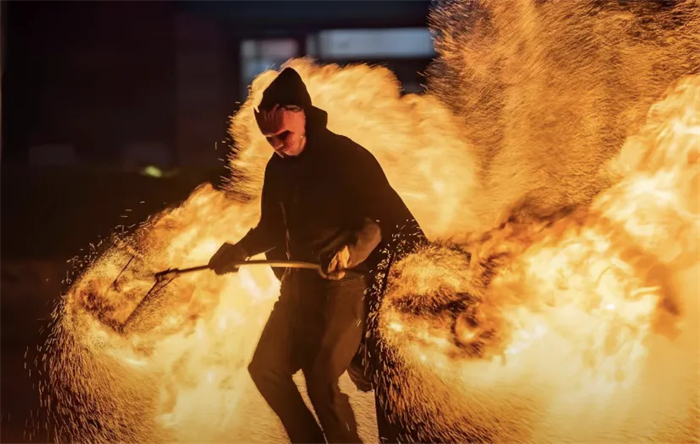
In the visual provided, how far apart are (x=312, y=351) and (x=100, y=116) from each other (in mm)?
1296

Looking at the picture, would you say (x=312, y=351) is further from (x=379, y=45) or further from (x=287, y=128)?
(x=379, y=45)

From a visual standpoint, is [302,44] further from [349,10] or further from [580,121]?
Answer: [580,121]

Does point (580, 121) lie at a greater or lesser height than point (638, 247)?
greater

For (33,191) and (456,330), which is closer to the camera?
(456,330)

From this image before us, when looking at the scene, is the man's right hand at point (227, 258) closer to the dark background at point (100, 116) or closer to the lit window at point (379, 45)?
the dark background at point (100, 116)

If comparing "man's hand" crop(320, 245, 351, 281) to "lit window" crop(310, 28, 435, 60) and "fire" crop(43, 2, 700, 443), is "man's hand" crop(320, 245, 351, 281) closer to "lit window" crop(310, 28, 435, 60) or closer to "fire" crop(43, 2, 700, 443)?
"fire" crop(43, 2, 700, 443)

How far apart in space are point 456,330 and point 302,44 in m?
1.29

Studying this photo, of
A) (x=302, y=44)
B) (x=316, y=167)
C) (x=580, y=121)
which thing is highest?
(x=302, y=44)

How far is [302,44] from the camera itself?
7.50 feet

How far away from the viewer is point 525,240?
88.7 inches

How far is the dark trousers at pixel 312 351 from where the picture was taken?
7.29 feet

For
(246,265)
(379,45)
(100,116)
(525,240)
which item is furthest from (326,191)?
(100,116)

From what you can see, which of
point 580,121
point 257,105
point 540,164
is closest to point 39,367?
point 257,105

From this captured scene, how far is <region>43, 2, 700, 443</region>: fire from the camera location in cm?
223
